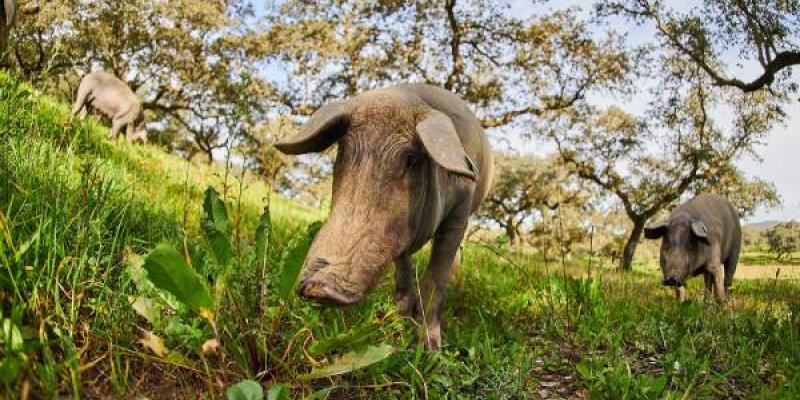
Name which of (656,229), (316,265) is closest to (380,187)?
(316,265)

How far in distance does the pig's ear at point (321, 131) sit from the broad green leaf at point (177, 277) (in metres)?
1.40

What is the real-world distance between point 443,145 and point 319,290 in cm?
109

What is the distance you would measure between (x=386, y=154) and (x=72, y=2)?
28459 mm

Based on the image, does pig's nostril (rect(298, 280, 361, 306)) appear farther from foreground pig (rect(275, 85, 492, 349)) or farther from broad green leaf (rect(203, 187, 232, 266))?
broad green leaf (rect(203, 187, 232, 266))

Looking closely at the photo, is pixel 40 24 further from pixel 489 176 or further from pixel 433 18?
pixel 489 176

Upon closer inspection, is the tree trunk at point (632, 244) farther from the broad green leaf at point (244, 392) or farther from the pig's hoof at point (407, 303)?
the broad green leaf at point (244, 392)

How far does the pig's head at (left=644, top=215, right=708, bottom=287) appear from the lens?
1070 cm

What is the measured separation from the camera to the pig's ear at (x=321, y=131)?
12.1ft

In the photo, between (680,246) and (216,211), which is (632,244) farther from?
(216,211)

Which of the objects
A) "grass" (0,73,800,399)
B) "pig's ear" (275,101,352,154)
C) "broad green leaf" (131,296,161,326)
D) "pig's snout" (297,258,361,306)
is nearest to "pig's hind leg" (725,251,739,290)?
"grass" (0,73,800,399)

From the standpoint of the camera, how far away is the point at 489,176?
6453 mm

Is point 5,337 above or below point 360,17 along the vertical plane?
below

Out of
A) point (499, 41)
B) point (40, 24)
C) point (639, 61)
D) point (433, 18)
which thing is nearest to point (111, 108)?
point (40, 24)

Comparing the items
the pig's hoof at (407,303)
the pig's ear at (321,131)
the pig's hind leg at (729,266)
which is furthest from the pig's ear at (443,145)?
the pig's hind leg at (729,266)
